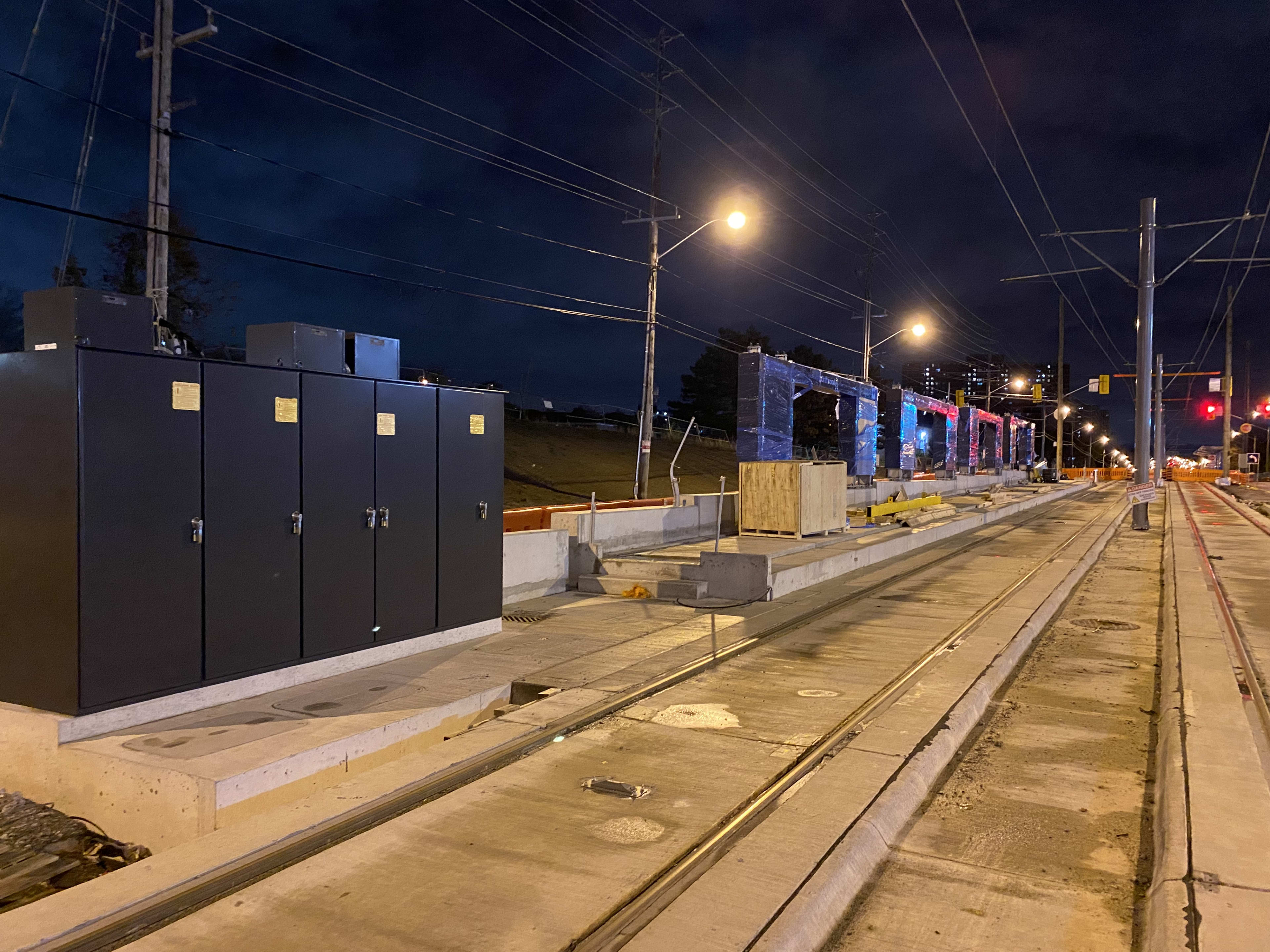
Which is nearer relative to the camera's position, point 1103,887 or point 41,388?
point 1103,887

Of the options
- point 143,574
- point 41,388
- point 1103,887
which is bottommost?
point 1103,887

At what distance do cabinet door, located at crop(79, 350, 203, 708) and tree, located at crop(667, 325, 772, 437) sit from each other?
229 ft

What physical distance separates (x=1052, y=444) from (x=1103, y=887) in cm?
15511

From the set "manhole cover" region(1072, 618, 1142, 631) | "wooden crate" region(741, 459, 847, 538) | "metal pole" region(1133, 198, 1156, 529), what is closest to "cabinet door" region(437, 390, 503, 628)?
"manhole cover" region(1072, 618, 1142, 631)

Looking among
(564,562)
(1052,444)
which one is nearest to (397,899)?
(564,562)

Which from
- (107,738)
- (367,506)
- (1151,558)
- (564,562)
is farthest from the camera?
(1151,558)

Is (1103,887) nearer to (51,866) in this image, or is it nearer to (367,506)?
(51,866)

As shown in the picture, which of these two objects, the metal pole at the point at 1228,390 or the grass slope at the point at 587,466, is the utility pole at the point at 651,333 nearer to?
the grass slope at the point at 587,466

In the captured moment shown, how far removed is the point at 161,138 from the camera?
12828 millimetres

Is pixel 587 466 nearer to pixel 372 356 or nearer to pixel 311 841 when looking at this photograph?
pixel 372 356

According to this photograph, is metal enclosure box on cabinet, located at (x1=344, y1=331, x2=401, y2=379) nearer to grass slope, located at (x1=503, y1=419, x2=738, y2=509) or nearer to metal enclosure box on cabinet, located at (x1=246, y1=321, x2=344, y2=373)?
metal enclosure box on cabinet, located at (x1=246, y1=321, x2=344, y2=373)

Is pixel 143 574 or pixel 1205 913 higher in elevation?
pixel 143 574

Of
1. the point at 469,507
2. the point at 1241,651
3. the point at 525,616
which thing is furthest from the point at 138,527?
the point at 1241,651

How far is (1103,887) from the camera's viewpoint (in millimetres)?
4273
